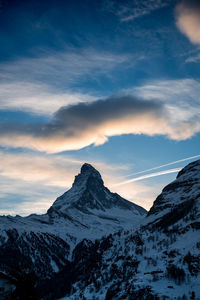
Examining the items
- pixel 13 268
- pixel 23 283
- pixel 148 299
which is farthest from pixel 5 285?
pixel 148 299

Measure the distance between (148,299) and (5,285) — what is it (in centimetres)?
20788

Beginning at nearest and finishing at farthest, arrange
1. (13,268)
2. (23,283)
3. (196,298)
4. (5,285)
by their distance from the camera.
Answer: (5,285) → (23,283) → (13,268) → (196,298)

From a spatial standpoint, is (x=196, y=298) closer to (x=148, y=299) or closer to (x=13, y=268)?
(x=148, y=299)

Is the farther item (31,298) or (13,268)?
(13,268)

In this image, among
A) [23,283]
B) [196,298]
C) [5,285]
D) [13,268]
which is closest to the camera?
[5,285]

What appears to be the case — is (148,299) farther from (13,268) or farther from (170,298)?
(13,268)

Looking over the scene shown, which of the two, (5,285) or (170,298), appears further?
(170,298)

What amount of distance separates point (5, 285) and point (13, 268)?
2.43 meters

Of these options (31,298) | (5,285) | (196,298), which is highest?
(5,285)

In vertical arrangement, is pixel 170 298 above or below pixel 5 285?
below

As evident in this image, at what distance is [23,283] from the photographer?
15750 mm

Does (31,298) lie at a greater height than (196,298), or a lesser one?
greater

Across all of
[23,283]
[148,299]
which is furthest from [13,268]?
[148,299]

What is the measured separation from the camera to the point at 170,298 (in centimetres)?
19638
